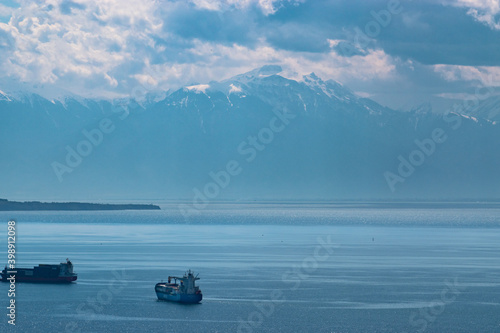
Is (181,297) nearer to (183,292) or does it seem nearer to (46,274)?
(183,292)

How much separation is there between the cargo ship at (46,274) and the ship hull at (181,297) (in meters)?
18.5

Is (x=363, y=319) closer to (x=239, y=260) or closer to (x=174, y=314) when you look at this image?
(x=174, y=314)

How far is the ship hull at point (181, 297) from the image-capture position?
265 ft

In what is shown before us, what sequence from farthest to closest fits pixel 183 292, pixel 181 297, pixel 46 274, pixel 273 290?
→ pixel 46 274
pixel 273 290
pixel 183 292
pixel 181 297

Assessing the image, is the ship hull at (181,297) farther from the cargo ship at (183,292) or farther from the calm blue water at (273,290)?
the calm blue water at (273,290)

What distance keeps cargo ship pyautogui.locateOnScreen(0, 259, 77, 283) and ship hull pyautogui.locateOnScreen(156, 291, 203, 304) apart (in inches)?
728

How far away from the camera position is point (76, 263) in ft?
389

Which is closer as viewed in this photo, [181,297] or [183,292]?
[181,297]

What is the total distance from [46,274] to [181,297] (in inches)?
1014

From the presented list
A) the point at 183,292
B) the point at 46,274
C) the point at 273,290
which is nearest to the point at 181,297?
the point at 183,292

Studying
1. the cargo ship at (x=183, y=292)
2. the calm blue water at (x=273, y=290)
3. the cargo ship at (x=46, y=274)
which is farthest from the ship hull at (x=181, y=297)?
the cargo ship at (x=46, y=274)

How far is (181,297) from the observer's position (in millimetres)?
81938

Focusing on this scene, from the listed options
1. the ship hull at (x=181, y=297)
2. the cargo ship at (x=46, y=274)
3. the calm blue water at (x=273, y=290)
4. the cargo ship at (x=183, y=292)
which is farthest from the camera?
the cargo ship at (x=46, y=274)

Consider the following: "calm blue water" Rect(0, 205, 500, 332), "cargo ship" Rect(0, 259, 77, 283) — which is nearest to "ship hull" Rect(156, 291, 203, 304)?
"calm blue water" Rect(0, 205, 500, 332)
